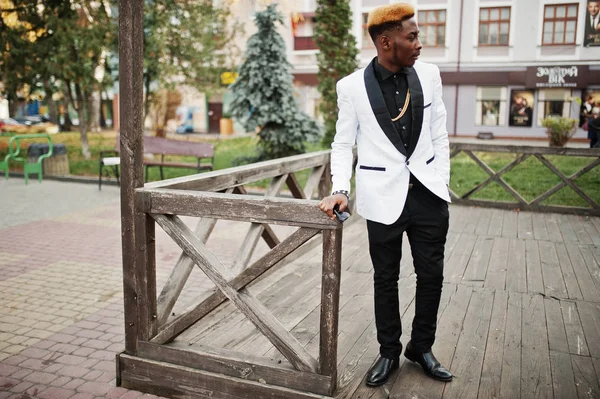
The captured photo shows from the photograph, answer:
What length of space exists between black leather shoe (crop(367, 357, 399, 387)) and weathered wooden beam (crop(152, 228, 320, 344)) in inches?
33.8

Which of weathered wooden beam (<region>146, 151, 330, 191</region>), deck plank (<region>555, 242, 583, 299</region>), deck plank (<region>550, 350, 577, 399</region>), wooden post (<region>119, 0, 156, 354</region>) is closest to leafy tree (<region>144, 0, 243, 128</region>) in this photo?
weathered wooden beam (<region>146, 151, 330, 191</region>)

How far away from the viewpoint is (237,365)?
3.16 m

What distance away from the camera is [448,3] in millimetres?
22281

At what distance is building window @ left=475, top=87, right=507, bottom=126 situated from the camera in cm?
2570

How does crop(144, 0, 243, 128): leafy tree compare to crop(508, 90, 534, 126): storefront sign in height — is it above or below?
above

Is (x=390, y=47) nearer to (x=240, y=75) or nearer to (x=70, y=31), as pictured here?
(x=240, y=75)

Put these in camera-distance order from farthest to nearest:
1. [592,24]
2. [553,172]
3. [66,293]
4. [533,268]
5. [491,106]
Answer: [491,106] → [592,24] → [553,172] → [533,268] → [66,293]

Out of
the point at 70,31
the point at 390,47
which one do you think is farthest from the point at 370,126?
the point at 70,31

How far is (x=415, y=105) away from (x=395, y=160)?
12.4 inches

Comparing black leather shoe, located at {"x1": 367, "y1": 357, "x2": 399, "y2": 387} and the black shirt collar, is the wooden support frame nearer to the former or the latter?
black leather shoe, located at {"x1": 367, "y1": 357, "x2": 399, "y2": 387}

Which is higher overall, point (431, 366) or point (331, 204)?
point (331, 204)

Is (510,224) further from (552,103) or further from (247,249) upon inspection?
(552,103)

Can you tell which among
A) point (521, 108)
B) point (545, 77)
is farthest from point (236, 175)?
point (521, 108)

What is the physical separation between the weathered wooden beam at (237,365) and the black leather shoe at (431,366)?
0.66 meters
